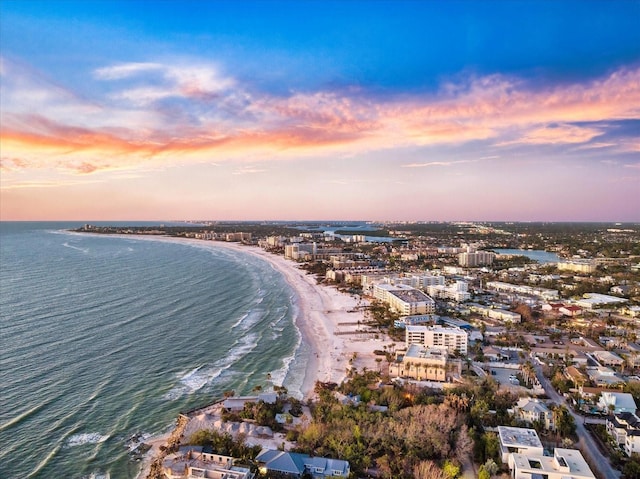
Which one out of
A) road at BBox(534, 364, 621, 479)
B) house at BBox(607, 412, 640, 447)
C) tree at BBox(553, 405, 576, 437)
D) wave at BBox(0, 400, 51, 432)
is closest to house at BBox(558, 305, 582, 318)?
road at BBox(534, 364, 621, 479)

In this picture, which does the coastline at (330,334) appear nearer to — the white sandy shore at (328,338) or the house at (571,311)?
the white sandy shore at (328,338)

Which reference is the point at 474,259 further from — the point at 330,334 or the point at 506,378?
the point at 506,378

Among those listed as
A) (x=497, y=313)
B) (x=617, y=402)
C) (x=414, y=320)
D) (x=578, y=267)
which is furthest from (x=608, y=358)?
(x=578, y=267)

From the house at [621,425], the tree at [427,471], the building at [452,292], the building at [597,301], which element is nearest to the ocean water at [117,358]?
the tree at [427,471]

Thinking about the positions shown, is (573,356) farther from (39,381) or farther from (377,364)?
(39,381)

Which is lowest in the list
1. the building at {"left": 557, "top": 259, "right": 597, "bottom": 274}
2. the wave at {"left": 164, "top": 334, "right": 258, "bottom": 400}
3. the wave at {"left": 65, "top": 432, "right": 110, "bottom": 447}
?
the wave at {"left": 65, "top": 432, "right": 110, "bottom": 447}

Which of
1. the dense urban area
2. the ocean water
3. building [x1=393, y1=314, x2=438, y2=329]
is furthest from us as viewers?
building [x1=393, y1=314, x2=438, y2=329]

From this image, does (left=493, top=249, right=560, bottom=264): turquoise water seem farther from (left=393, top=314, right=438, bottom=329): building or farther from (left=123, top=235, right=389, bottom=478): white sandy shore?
(left=393, top=314, right=438, bottom=329): building
